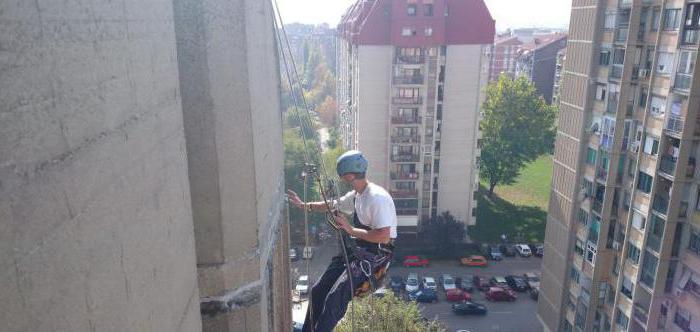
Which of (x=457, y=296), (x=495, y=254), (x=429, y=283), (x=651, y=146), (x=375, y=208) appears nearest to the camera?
(x=375, y=208)

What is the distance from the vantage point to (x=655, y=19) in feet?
43.7

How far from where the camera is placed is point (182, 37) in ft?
9.05

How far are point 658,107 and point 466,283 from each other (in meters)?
13.4

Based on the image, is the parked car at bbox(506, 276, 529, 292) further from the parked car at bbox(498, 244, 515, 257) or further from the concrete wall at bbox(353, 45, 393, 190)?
the concrete wall at bbox(353, 45, 393, 190)

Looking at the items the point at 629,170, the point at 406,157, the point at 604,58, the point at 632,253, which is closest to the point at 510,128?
the point at 406,157

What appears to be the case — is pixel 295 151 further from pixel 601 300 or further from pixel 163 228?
pixel 163 228

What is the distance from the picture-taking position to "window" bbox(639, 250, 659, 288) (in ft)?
44.4

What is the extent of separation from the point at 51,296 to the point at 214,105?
157 cm

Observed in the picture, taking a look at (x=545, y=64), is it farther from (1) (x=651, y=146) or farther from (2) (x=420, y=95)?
(1) (x=651, y=146)

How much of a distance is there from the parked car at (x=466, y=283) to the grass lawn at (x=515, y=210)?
15.3 feet

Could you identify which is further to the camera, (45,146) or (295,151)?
(295,151)

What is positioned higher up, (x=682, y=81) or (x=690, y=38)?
(x=690, y=38)

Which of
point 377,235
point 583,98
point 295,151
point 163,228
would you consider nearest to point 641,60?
point 583,98

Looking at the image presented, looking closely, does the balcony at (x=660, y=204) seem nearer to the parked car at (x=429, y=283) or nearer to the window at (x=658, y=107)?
the window at (x=658, y=107)
